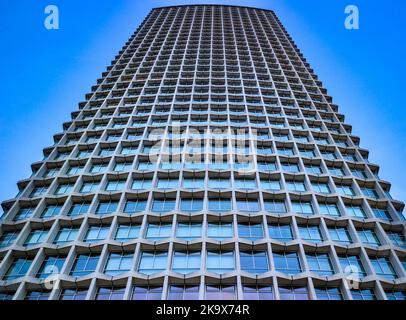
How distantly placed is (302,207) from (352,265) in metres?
6.40

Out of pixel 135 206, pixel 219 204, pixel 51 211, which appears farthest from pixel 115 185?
pixel 219 204

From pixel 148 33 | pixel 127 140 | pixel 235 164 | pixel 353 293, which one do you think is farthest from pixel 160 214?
pixel 148 33

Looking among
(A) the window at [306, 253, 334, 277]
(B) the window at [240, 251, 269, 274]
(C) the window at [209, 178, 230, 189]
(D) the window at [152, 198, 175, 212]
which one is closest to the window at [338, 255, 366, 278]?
(A) the window at [306, 253, 334, 277]

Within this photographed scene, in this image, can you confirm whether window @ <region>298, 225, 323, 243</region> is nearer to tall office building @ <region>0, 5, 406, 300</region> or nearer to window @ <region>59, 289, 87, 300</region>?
tall office building @ <region>0, 5, 406, 300</region>

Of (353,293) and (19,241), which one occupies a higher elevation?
(19,241)

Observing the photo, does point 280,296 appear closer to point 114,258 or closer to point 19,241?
point 114,258

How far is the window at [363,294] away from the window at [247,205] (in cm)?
948

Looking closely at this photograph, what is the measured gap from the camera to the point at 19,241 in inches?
1110

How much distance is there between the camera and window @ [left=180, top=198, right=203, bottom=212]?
3114 cm

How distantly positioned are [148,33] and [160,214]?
52850 mm

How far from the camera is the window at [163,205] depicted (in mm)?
31203

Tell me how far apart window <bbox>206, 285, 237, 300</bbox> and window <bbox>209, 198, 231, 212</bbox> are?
7.41 meters

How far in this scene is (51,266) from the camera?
26.8 metres

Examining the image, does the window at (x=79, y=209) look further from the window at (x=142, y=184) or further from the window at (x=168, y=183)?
the window at (x=168, y=183)
